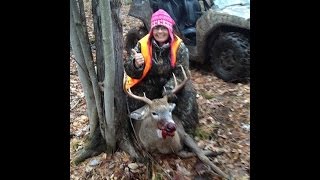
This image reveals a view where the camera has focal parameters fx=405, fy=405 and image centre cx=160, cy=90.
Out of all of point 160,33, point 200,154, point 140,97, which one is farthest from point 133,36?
point 200,154

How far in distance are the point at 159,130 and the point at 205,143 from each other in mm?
521

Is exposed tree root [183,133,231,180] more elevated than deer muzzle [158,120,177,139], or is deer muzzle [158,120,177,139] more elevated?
deer muzzle [158,120,177,139]

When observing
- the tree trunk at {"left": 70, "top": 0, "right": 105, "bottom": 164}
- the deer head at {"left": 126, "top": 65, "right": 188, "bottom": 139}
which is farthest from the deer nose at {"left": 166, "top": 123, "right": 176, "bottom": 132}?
the tree trunk at {"left": 70, "top": 0, "right": 105, "bottom": 164}

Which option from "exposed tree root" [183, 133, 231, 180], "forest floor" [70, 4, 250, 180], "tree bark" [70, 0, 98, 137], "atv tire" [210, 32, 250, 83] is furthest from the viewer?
"atv tire" [210, 32, 250, 83]

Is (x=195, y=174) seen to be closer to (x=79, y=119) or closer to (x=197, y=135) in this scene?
(x=197, y=135)

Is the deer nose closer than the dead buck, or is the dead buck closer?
the deer nose

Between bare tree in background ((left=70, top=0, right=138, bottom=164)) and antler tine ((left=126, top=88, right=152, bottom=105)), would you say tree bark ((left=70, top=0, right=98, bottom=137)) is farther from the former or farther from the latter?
antler tine ((left=126, top=88, right=152, bottom=105))

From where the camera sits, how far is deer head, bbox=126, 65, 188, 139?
368 centimetres

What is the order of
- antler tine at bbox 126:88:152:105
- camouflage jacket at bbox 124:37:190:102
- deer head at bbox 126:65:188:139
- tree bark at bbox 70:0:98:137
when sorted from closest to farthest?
tree bark at bbox 70:0:98:137 < deer head at bbox 126:65:188:139 < antler tine at bbox 126:88:152:105 < camouflage jacket at bbox 124:37:190:102

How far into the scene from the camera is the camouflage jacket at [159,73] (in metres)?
4.11

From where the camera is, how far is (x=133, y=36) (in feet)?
22.4

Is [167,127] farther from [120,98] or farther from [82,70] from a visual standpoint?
[82,70]
